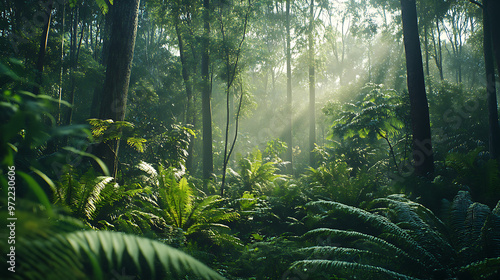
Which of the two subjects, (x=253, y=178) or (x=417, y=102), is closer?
(x=417, y=102)

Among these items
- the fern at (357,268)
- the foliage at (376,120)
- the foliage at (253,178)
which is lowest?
the fern at (357,268)

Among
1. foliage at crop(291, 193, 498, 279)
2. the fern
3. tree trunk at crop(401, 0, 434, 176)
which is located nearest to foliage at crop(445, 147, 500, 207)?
tree trunk at crop(401, 0, 434, 176)

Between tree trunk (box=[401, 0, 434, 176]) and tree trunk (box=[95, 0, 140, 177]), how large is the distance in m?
5.78

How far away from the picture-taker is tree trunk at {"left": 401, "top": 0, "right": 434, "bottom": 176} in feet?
17.7

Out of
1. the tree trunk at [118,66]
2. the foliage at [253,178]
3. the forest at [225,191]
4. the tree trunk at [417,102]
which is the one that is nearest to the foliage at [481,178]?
the forest at [225,191]

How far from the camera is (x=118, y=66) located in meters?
4.23

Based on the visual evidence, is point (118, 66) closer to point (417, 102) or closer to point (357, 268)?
point (357, 268)

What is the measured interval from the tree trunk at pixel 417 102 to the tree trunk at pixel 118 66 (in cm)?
578

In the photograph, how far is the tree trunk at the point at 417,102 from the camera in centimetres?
539

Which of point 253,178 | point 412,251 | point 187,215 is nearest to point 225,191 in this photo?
point 253,178

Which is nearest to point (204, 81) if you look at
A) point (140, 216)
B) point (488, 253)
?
point (140, 216)

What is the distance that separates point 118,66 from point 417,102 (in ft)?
19.6

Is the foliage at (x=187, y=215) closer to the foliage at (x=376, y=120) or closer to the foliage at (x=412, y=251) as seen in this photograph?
the foliage at (x=412, y=251)

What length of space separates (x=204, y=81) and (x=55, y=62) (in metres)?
7.03
